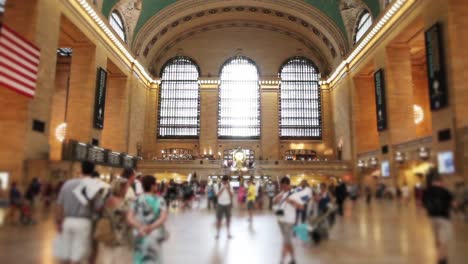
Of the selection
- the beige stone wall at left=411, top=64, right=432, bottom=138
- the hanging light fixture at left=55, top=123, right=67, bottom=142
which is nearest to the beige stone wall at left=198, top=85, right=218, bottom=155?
the hanging light fixture at left=55, top=123, right=67, bottom=142

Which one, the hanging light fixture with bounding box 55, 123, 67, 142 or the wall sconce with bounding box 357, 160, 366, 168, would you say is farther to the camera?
the hanging light fixture with bounding box 55, 123, 67, 142

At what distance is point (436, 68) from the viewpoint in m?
14.9

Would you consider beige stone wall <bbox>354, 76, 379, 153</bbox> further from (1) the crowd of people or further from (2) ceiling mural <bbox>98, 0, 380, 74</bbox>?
(1) the crowd of people

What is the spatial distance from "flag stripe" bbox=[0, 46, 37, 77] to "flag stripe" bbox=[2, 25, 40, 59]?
49 cm

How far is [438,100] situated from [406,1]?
18.9ft

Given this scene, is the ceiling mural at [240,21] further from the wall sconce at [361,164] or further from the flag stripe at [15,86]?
the flag stripe at [15,86]

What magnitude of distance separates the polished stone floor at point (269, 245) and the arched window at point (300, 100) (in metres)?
24.5

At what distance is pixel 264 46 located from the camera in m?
33.4

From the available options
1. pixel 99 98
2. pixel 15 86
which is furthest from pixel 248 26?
pixel 15 86

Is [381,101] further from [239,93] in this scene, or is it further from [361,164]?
[239,93]

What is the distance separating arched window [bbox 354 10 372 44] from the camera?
23.1 m

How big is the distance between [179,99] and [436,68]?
23.4m

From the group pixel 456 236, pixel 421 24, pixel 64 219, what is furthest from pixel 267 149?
pixel 64 219

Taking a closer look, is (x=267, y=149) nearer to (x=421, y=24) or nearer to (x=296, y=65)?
(x=296, y=65)
